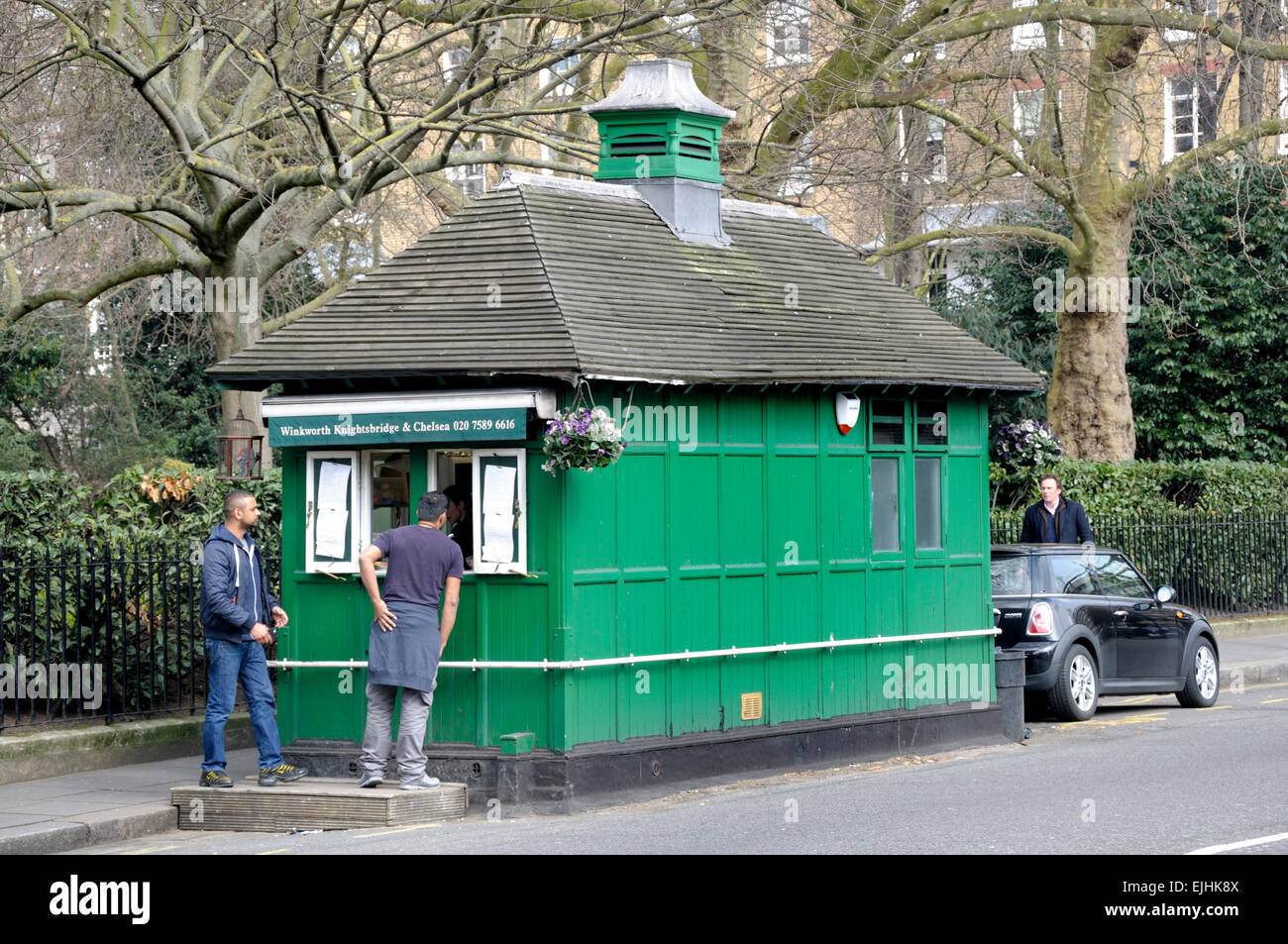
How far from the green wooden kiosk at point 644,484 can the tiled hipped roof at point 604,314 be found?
29 millimetres

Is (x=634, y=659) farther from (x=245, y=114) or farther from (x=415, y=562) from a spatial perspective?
(x=245, y=114)

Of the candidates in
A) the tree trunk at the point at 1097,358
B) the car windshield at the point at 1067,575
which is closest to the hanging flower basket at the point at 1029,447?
the car windshield at the point at 1067,575

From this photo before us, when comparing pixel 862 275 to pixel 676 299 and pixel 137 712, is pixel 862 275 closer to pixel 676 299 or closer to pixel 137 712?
pixel 676 299

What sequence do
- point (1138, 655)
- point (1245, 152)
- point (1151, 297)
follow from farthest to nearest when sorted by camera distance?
1. point (1151, 297)
2. point (1245, 152)
3. point (1138, 655)

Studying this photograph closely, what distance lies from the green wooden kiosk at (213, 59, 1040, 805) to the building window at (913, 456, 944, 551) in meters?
0.02

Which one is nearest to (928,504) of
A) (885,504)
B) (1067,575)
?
(885,504)

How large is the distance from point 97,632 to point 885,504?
643 cm

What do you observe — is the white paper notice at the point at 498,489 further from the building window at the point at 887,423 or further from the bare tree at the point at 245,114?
the bare tree at the point at 245,114

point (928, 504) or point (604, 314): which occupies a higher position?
point (604, 314)

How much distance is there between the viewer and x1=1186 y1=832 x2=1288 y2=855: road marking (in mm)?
8828

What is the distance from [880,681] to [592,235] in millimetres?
4235

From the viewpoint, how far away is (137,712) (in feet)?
45.2

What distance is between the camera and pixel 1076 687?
611 inches
